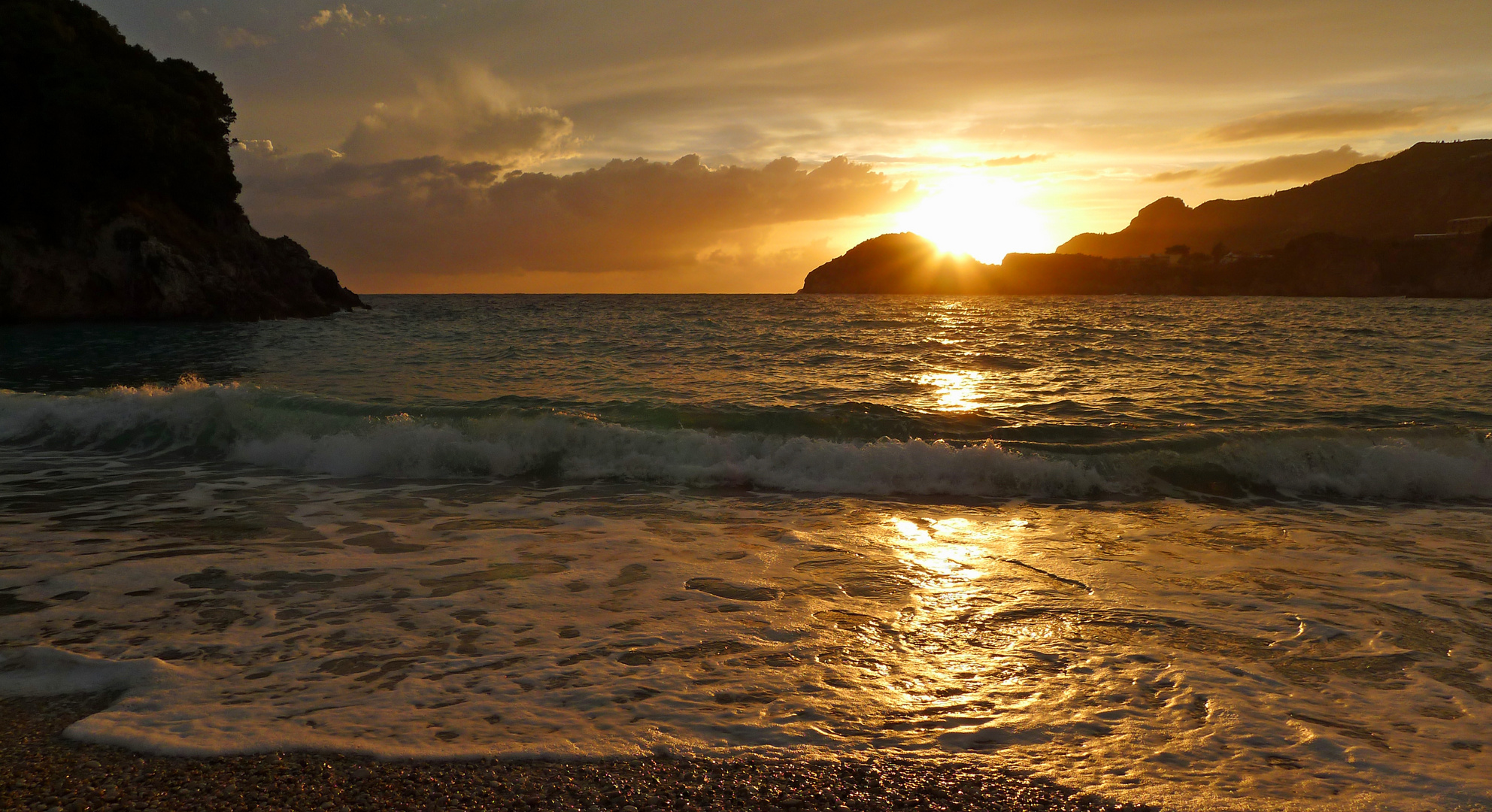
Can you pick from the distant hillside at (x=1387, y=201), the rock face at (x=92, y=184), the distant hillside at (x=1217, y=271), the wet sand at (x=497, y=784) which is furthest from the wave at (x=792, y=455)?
the distant hillside at (x=1387, y=201)

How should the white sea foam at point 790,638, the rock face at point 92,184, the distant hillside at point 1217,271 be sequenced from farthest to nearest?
the distant hillside at point 1217,271
the rock face at point 92,184
the white sea foam at point 790,638

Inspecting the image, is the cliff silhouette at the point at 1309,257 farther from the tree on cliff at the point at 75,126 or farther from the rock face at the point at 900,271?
the tree on cliff at the point at 75,126

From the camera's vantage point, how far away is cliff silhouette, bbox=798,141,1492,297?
103 meters

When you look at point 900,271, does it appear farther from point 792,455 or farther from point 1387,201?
point 792,455

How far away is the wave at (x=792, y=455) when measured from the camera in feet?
30.9

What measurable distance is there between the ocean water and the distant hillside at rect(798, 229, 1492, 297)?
113m

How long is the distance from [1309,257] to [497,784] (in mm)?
133469

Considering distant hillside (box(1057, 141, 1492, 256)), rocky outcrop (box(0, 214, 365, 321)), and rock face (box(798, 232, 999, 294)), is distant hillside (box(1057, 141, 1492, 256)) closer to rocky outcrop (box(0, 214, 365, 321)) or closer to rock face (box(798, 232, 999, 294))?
rock face (box(798, 232, 999, 294))

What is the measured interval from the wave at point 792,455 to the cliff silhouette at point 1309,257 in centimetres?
11570

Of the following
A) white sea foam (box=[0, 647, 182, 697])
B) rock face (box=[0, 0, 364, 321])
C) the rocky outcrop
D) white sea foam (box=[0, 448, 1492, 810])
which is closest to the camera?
white sea foam (box=[0, 448, 1492, 810])

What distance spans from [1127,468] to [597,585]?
729 centimetres

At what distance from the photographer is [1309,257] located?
107938 millimetres

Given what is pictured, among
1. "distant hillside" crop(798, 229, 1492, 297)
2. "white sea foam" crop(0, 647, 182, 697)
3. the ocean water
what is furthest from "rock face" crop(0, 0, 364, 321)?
"distant hillside" crop(798, 229, 1492, 297)

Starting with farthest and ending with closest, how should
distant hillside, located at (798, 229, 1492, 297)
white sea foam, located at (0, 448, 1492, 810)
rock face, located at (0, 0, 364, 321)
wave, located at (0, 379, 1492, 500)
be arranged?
distant hillside, located at (798, 229, 1492, 297) → rock face, located at (0, 0, 364, 321) → wave, located at (0, 379, 1492, 500) → white sea foam, located at (0, 448, 1492, 810)
